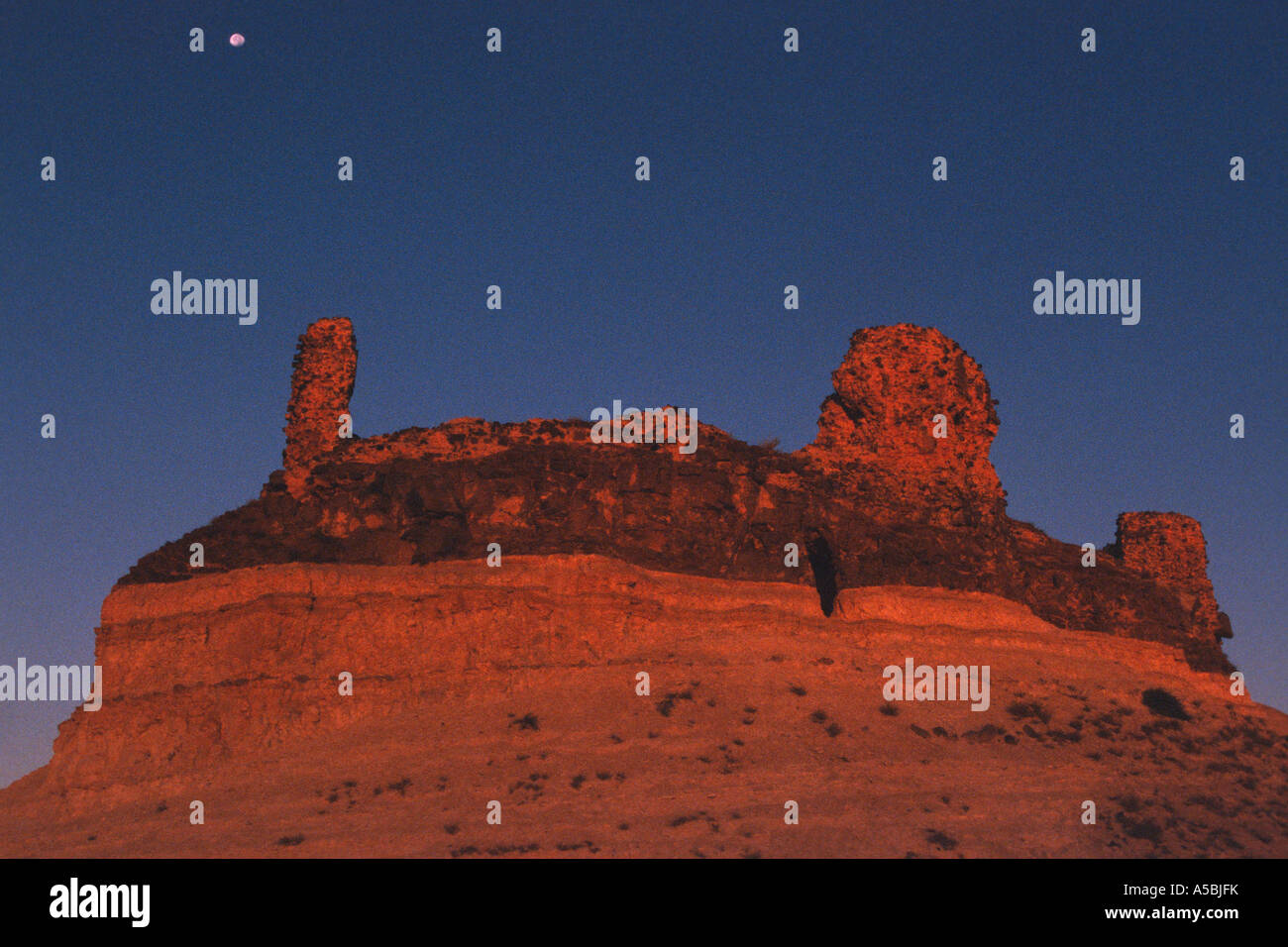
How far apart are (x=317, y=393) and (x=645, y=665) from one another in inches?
657

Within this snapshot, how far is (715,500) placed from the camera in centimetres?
5703

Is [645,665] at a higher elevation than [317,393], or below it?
below

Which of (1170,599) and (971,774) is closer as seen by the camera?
(971,774)

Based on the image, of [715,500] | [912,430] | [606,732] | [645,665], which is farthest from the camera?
[912,430]

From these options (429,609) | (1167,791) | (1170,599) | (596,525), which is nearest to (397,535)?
(429,609)

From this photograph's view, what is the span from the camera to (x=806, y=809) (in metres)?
43.6

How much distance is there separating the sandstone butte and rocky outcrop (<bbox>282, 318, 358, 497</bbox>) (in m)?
0.12

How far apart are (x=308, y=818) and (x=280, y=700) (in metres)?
6.69

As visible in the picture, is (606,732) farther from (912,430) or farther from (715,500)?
(912,430)

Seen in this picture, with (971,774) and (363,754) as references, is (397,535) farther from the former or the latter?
(971,774)

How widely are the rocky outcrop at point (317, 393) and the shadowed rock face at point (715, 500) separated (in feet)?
0.21

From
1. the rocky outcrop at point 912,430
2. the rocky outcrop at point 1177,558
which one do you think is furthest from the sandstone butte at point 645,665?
the rocky outcrop at point 1177,558

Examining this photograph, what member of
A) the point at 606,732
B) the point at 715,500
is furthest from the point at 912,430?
the point at 606,732
